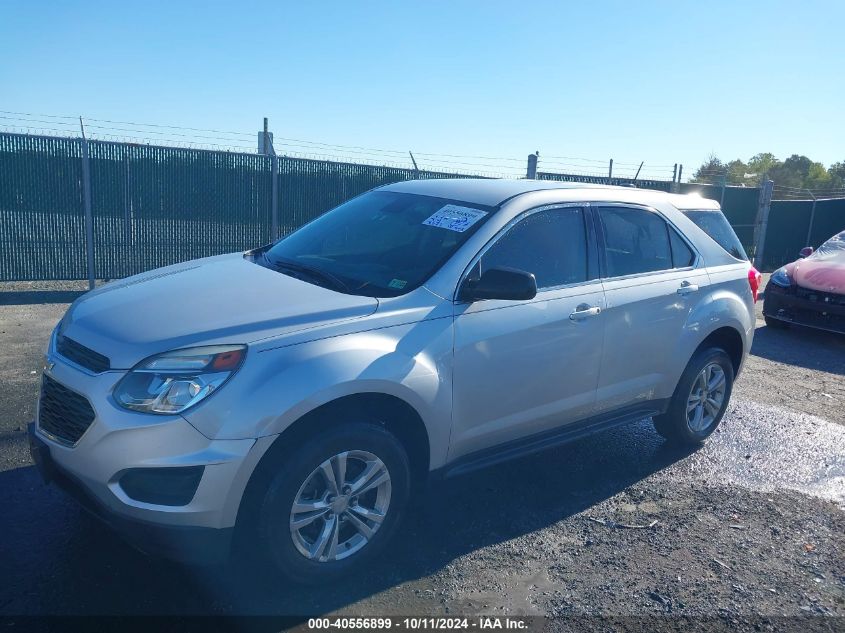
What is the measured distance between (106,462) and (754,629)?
2908 mm

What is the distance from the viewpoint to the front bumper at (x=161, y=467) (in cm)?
291

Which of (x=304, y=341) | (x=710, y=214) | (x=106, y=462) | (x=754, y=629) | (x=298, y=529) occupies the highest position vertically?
(x=710, y=214)

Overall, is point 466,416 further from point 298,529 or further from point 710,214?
point 710,214

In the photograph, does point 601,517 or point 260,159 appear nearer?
point 601,517

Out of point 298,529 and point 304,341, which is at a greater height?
point 304,341

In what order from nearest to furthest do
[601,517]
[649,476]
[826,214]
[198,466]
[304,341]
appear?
[198,466]
[304,341]
[601,517]
[649,476]
[826,214]

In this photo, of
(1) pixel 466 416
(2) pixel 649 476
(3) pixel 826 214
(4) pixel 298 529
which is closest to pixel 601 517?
(2) pixel 649 476

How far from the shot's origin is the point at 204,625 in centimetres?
306

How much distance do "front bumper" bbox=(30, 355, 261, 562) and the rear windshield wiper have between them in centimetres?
108

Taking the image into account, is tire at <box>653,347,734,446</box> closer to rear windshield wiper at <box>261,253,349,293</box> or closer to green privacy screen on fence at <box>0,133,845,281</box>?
rear windshield wiper at <box>261,253,349,293</box>

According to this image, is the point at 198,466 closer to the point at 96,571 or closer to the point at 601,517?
the point at 96,571

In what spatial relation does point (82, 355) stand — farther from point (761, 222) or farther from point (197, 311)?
point (761, 222)

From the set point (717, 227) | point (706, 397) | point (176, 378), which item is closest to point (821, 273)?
point (717, 227)

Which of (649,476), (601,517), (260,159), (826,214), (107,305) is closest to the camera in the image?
(107,305)
